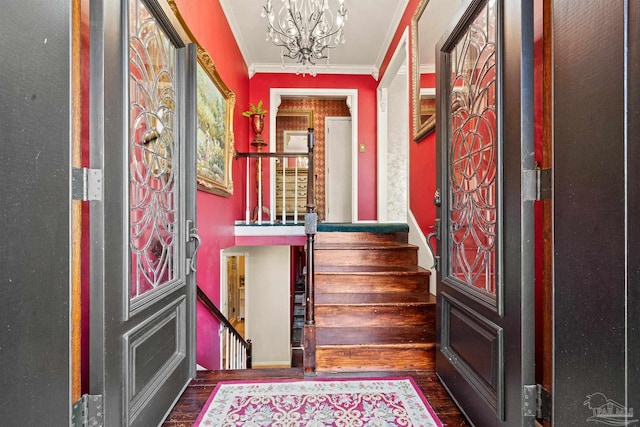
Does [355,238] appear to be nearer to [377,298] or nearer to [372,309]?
[377,298]

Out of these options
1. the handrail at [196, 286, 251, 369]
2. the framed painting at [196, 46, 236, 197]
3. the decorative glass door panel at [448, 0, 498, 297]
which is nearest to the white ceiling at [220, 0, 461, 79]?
the decorative glass door panel at [448, 0, 498, 297]

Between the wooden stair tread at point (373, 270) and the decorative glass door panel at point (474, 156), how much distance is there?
90 cm

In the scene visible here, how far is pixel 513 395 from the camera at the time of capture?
1.15 m

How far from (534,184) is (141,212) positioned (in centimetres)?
149

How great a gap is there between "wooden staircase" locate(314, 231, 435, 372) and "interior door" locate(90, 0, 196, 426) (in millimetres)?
904

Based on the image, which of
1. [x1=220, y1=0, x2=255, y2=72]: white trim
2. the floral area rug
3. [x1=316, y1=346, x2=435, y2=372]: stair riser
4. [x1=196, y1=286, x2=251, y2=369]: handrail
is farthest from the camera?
[x1=220, y1=0, x2=255, y2=72]: white trim

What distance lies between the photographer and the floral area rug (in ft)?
4.83

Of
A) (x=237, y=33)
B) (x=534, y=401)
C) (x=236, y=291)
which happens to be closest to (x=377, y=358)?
(x=534, y=401)

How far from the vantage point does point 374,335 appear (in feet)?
6.98

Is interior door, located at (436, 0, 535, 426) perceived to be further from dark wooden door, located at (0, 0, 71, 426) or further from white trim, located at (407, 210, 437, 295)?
dark wooden door, located at (0, 0, 71, 426)

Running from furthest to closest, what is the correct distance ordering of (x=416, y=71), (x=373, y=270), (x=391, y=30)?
(x=391, y=30), (x=416, y=71), (x=373, y=270)

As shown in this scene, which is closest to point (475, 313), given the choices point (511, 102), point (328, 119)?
point (511, 102)

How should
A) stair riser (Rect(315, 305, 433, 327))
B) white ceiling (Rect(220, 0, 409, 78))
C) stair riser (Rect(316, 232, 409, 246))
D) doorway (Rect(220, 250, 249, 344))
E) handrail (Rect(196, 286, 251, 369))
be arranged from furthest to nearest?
doorway (Rect(220, 250, 249, 344))
white ceiling (Rect(220, 0, 409, 78))
stair riser (Rect(316, 232, 409, 246))
handrail (Rect(196, 286, 251, 369))
stair riser (Rect(315, 305, 433, 327))

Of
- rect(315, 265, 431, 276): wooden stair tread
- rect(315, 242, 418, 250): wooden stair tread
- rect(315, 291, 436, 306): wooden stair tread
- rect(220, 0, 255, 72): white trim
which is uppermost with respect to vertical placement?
rect(220, 0, 255, 72): white trim
